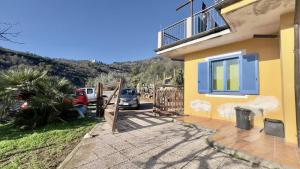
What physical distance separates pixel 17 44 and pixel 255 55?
269 inches

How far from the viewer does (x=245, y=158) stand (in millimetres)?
3561

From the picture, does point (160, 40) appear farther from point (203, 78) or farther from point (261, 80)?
point (261, 80)

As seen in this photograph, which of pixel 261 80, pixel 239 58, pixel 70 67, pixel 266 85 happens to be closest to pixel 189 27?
pixel 239 58

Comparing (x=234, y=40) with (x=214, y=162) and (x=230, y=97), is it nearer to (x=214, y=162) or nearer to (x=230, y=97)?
(x=230, y=97)

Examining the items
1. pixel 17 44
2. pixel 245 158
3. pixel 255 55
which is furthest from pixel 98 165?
pixel 255 55

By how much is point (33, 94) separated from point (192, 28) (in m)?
7.24

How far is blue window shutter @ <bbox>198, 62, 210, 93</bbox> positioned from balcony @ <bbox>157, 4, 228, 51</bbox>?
1.42m

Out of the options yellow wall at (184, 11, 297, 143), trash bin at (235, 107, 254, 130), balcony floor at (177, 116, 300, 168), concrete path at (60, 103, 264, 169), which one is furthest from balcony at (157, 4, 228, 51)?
concrete path at (60, 103, 264, 169)

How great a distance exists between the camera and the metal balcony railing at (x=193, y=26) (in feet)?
21.5

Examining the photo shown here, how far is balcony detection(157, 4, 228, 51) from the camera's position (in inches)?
249

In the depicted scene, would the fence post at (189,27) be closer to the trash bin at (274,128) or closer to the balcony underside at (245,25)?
the balcony underside at (245,25)

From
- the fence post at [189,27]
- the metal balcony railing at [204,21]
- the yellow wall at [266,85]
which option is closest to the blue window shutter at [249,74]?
the yellow wall at [266,85]

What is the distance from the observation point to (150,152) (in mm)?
4137

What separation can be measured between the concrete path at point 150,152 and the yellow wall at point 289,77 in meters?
1.74
